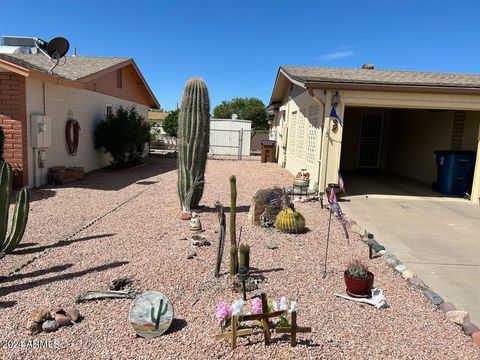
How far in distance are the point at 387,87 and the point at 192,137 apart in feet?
15.9

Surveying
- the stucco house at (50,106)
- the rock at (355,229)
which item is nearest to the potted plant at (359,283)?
the rock at (355,229)

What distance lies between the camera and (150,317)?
3.14 metres

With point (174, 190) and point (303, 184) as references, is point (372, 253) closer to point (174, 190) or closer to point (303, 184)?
point (303, 184)

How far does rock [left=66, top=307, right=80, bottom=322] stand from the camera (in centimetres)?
329

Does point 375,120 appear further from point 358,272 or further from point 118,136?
point 358,272

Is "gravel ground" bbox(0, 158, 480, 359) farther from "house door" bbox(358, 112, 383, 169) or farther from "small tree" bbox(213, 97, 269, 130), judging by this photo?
"small tree" bbox(213, 97, 269, 130)

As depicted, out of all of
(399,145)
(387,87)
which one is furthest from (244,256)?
(399,145)

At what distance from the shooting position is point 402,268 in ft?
15.6

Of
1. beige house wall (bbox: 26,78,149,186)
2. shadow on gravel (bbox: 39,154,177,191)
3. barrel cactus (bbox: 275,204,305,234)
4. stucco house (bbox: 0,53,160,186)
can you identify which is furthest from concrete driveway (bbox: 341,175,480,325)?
beige house wall (bbox: 26,78,149,186)

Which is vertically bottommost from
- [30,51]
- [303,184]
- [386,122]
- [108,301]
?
[108,301]

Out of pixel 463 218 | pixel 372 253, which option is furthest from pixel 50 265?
pixel 463 218

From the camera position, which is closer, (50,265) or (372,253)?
(50,265)

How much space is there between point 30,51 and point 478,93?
55.4 ft

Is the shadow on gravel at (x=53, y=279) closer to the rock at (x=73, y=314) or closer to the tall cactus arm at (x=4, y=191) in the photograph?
the rock at (x=73, y=314)
